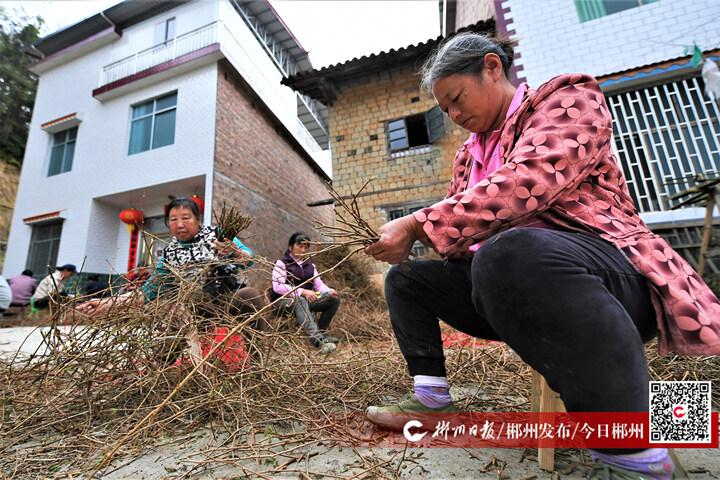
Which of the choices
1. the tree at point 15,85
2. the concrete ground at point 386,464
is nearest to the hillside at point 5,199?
the tree at point 15,85

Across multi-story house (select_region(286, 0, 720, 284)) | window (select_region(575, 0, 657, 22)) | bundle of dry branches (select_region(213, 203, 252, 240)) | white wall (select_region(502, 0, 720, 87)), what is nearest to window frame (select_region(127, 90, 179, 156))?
multi-story house (select_region(286, 0, 720, 284))

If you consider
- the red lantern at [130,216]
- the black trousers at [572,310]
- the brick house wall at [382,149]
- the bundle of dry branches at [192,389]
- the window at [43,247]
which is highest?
the brick house wall at [382,149]

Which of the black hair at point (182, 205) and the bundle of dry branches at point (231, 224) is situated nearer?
the black hair at point (182, 205)

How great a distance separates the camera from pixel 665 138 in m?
4.81

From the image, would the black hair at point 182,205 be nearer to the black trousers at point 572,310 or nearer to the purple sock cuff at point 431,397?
the purple sock cuff at point 431,397

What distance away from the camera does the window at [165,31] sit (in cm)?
989

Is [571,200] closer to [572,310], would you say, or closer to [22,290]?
[572,310]

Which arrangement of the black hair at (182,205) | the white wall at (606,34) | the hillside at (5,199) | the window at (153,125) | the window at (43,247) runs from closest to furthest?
the black hair at (182,205) < the white wall at (606,34) < the window at (153,125) < the window at (43,247) < the hillside at (5,199)

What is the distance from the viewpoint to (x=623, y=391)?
2.22 ft

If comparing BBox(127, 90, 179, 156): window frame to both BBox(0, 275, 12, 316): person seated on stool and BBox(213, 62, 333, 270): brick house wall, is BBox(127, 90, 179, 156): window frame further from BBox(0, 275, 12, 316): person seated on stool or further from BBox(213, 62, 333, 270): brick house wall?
BBox(0, 275, 12, 316): person seated on stool

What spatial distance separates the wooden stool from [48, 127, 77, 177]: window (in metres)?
12.6

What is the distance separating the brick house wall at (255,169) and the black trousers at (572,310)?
671 centimetres

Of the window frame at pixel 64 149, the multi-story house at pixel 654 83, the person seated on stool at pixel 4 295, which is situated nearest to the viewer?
the multi-story house at pixel 654 83

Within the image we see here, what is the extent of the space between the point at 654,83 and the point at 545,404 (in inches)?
245
